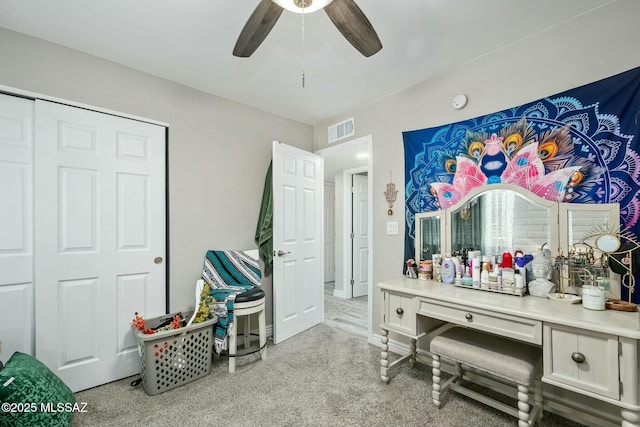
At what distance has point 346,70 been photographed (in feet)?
7.74

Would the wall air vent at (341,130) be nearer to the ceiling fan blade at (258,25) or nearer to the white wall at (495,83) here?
the white wall at (495,83)

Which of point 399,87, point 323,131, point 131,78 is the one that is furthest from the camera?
point 323,131

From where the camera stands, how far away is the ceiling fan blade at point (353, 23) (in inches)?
50.3

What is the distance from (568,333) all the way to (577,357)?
105 millimetres

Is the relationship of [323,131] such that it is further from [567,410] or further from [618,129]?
[567,410]

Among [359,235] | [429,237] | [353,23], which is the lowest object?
[359,235]

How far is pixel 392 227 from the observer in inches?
108

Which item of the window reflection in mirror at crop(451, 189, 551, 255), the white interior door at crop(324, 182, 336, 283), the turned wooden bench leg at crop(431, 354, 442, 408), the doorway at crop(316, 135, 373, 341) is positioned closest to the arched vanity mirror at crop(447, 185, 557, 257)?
the window reflection in mirror at crop(451, 189, 551, 255)

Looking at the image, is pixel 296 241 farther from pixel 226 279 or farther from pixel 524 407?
pixel 524 407

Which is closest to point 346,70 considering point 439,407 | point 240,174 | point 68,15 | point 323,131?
point 323,131

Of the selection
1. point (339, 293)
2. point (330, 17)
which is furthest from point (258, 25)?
point (339, 293)

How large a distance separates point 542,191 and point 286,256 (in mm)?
2216

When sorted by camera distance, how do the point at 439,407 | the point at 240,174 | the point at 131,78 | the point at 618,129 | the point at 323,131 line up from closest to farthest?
the point at 618,129, the point at 439,407, the point at 131,78, the point at 240,174, the point at 323,131

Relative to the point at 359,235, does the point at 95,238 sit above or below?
above
